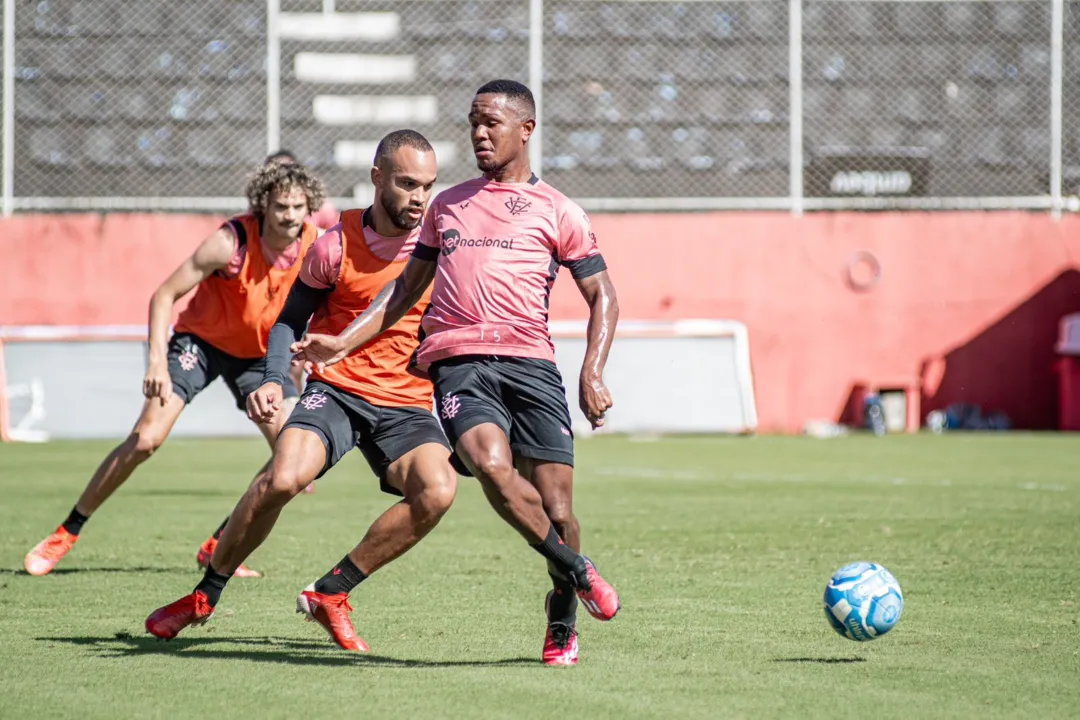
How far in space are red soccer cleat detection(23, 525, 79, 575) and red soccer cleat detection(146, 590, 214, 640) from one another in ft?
7.51

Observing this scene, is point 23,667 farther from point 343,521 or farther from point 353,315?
point 343,521

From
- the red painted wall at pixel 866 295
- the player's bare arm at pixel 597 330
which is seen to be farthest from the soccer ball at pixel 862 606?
the red painted wall at pixel 866 295

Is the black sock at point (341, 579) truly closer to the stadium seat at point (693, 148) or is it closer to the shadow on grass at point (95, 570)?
the shadow on grass at point (95, 570)

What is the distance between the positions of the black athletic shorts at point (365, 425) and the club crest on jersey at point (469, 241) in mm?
764

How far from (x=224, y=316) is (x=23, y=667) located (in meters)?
3.60

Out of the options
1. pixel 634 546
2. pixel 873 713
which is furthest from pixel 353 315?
pixel 634 546

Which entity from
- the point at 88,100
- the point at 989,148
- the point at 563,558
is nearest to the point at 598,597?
the point at 563,558

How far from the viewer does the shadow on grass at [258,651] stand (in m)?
5.86

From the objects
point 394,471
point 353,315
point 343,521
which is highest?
point 353,315

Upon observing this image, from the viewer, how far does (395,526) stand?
6.14 meters

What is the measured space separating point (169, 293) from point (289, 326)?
2.08m

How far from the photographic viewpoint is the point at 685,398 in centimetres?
2117

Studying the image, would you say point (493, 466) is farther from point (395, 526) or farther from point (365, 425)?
point (365, 425)

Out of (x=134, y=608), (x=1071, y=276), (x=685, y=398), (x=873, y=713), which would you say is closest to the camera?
(x=873, y=713)
